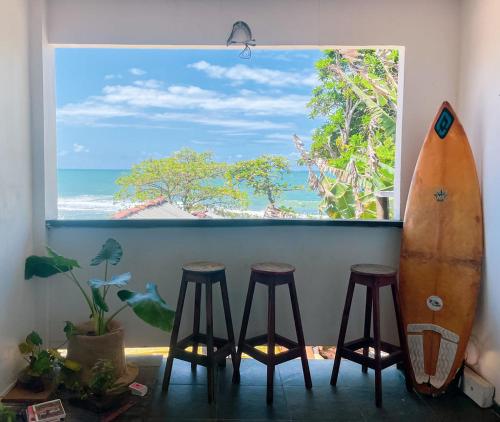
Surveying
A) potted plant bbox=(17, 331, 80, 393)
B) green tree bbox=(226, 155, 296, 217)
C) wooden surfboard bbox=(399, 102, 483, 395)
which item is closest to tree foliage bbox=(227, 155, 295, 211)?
green tree bbox=(226, 155, 296, 217)

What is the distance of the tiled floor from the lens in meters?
1.97

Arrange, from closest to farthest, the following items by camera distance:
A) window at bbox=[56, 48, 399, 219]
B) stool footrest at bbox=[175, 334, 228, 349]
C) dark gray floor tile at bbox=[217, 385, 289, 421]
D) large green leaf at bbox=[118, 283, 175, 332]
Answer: large green leaf at bbox=[118, 283, 175, 332]
dark gray floor tile at bbox=[217, 385, 289, 421]
stool footrest at bbox=[175, 334, 228, 349]
window at bbox=[56, 48, 399, 219]

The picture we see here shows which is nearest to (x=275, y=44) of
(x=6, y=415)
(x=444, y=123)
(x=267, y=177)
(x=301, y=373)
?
(x=444, y=123)

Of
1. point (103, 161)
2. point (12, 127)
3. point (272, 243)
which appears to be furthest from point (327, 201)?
point (103, 161)

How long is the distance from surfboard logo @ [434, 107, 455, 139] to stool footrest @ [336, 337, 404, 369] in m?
1.32

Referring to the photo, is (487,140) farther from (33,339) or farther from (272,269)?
(33,339)

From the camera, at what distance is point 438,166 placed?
2.31m

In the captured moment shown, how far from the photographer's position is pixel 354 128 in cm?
931

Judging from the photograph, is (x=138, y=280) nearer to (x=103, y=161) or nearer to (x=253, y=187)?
(x=253, y=187)

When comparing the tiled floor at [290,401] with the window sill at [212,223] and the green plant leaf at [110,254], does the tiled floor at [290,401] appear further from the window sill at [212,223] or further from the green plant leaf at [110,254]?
the window sill at [212,223]

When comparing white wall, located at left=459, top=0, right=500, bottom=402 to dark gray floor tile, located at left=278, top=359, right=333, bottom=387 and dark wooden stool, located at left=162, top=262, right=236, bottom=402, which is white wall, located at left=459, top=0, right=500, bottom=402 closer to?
dark gray floor tile, located at left=278, top=359, right=333, bottom=387

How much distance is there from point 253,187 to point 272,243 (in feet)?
28.7

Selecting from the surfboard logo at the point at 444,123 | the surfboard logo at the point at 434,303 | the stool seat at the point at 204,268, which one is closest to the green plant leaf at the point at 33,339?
the stool seat at the point at 204,268

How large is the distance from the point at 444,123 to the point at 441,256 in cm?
81
